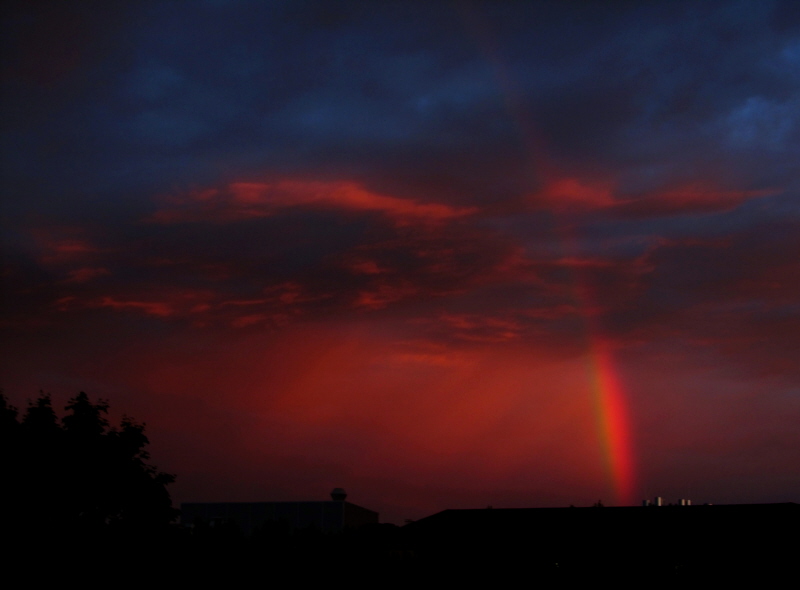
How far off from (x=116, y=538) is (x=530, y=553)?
72.2 feet

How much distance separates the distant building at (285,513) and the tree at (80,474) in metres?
11.0

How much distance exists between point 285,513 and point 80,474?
17824 mm

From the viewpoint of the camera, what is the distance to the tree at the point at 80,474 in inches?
1874

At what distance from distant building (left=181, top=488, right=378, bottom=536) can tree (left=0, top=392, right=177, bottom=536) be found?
434 inches

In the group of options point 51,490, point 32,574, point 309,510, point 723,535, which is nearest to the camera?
point 32,574

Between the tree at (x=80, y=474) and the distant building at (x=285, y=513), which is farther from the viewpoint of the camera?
the distant building at (x=285, y=513)

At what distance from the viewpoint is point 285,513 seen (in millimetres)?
64125

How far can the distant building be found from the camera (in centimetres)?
6341

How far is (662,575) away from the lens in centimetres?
4559

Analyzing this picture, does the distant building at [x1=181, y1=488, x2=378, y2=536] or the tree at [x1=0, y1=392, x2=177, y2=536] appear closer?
the tree at [x1=0, y1=392, x2=177, y2=536]

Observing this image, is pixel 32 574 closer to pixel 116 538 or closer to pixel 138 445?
pixel 116 538

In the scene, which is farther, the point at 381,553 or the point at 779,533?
the point at 381,553

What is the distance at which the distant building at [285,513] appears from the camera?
63.4m

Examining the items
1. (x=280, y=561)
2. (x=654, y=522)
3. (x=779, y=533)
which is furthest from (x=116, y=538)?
(x=779, y=533)
